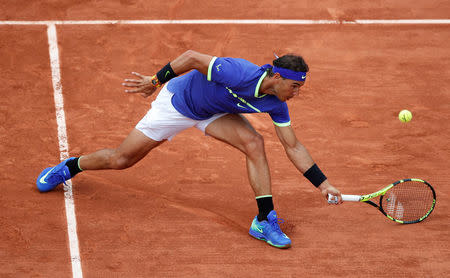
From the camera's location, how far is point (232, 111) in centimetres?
705

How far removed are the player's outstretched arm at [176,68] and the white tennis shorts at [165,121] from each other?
0.24 meters

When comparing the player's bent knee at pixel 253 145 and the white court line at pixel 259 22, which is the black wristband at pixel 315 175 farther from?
the white court line at pixel 259 22

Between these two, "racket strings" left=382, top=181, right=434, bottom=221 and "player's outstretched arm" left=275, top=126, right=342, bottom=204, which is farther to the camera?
"racket strings" left=382, top=181, right=434, bottom=221

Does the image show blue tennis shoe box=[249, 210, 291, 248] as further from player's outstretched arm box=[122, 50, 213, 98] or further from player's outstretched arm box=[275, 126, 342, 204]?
player's outstretched arm box=[122, 50, 213, 98]

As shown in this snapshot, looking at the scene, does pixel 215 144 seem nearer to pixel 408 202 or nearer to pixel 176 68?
pixel 176 68

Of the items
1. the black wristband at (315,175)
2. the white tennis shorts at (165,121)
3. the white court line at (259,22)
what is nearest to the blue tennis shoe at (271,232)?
the black wristband at (315,175)

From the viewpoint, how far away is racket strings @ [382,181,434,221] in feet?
24.1

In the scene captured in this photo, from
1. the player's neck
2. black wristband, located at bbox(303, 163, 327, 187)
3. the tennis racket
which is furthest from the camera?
the tennis racket

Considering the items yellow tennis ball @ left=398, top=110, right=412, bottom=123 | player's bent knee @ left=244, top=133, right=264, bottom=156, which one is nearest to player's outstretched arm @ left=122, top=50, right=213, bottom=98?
player's bent knee @ left=244, top=133, right=264, bottom=156

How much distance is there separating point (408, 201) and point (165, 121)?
2.58 m

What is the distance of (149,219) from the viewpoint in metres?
7.46

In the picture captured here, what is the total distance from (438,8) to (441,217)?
4713 mm

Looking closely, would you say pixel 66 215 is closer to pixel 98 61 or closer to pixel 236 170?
pixel 236 170

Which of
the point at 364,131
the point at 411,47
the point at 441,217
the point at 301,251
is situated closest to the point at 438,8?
the point at 411,47
